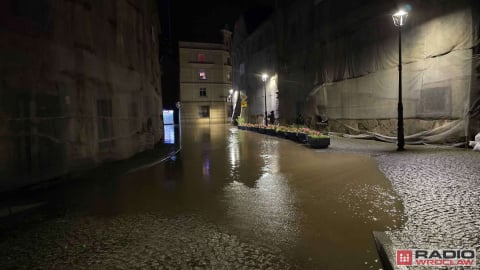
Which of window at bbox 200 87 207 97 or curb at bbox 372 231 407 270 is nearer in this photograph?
curb at bbox 372 231 407 270

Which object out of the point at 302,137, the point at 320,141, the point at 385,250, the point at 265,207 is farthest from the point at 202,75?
the point at 385,250

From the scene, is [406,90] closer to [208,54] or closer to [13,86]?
[13,86]

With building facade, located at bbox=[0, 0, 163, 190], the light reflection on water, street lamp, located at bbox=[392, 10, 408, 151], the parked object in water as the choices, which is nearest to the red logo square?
the light reflection on water

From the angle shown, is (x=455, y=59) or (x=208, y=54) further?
(x=208, y=54)

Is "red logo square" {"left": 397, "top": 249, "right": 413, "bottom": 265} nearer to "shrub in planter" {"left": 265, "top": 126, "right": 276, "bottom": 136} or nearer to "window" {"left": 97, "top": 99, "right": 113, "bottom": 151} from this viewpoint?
"window" {"left": 97, "top": 99, "right": 113, "bottom": 151}

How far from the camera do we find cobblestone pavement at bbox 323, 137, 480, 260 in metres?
4.41

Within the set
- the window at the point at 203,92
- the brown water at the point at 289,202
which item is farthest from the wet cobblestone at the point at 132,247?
the window at the point at 203,92

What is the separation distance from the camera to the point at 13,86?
7535 mm

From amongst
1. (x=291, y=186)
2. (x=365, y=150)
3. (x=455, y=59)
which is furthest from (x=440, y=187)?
(x=455, y=59)

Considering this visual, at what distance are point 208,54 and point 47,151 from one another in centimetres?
5477

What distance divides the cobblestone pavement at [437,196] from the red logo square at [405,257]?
20 cm

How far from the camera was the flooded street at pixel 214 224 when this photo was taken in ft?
13.5

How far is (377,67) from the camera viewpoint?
61.8 feet

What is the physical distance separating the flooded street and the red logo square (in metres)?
0.26
